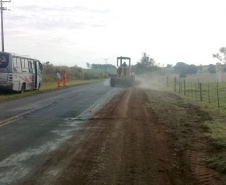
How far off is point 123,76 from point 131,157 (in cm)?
3681

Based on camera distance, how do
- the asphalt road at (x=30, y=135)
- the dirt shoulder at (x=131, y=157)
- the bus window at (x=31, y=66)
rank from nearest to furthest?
1. the dirt shoulder at (x=131, y=157)
2. the asphalt road at (x=30, y=135)
3. the bus window at (x=31, y=66)

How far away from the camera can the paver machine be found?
43188 mm

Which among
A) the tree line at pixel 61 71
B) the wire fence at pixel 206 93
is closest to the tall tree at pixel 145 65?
the tree line at pixel 61 71

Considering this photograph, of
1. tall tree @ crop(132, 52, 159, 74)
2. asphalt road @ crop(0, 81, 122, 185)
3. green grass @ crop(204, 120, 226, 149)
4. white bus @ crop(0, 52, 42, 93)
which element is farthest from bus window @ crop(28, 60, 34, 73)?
tall tree @ crop(132, 52, 159, 74)

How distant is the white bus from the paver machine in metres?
13.8

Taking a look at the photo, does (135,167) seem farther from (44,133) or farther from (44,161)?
(44,133)

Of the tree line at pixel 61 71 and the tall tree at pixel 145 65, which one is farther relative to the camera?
the tall tree at pixel 145 65

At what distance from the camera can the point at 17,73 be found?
2634 cm

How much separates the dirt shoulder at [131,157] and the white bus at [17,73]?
48.6ft

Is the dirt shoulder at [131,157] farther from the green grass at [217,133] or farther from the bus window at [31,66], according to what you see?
the bus window at [31,66]

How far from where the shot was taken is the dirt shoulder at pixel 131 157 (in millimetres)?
6059

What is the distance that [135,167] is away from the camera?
670 cm

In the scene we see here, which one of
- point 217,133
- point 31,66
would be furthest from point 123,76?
point 217,133

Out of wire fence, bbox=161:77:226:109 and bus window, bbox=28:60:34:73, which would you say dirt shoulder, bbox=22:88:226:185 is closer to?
wire fence, bbox=161:77:226:109
